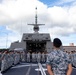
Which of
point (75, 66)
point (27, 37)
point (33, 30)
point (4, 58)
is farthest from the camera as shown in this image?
point (33, 30)

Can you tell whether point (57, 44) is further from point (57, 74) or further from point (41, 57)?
point (41, 57)

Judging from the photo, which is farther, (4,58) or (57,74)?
(4,58)

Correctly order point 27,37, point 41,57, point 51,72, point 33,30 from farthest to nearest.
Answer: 1. point 33,30
2. point 27,37
3. point 41,57
4. point 51,72

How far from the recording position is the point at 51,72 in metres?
4.95

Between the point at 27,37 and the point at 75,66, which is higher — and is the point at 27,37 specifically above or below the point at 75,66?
above

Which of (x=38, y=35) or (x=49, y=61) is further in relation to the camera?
(x=38, y=35)

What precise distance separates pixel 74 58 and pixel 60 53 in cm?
1787

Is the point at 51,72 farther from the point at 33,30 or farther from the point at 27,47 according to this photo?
the point at 33,30

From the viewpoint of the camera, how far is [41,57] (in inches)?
1422

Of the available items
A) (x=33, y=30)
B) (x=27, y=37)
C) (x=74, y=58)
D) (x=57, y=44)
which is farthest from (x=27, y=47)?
(x=57, y=44)

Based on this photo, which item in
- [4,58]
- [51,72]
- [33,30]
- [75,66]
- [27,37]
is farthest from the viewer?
[33,30]

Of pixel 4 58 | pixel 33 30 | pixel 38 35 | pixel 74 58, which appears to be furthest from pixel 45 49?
pixel 4 58

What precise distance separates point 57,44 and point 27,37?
40.6 m

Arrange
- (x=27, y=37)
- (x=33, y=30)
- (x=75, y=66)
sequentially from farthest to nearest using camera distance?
(x=33, y=30)
(x=27, y=37)
(x=75, y=66)
